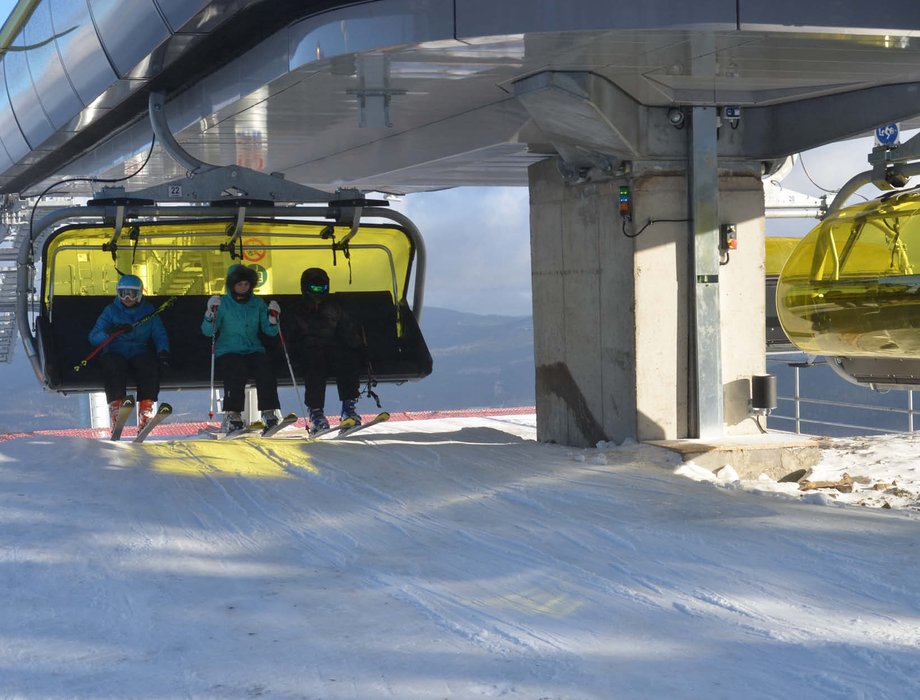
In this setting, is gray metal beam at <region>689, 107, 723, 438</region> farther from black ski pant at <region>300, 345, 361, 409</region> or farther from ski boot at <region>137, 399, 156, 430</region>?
ski boot at <region>137, 399, 156, 430</region>

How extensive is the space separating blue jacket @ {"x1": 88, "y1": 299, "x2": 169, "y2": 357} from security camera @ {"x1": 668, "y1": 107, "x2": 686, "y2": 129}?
216 inches

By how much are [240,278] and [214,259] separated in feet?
5.47

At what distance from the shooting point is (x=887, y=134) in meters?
10.8

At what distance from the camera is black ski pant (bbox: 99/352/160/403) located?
37.1 feet

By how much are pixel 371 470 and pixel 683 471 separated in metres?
2.92

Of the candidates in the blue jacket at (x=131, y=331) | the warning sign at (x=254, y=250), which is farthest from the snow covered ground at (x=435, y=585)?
the warning sign at (x=254, y=250)

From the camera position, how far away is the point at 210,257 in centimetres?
1331

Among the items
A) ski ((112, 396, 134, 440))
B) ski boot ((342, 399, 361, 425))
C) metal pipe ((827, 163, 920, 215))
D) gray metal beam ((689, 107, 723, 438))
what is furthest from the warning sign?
metal pipe ((827, 163, 920, 215))

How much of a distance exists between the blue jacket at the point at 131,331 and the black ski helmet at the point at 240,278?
780 mm

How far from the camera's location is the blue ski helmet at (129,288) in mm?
11594

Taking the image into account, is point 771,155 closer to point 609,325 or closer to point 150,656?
point 609,325

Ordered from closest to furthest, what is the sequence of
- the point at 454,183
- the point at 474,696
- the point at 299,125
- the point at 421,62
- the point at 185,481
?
the point at 474,696 < the point at 185,481 < the point at 421,62 < the point at 299,125 < the point at 454,183

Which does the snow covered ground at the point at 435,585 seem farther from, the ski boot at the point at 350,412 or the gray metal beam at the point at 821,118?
the gray metal beam at the point at 821,118

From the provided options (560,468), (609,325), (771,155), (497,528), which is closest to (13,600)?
(497,528)
